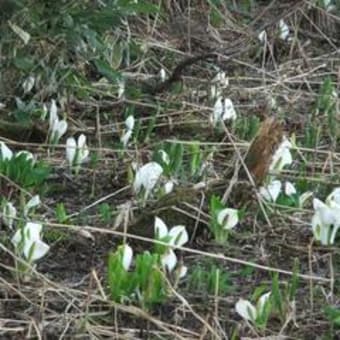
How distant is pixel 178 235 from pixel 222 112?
46.1 inches

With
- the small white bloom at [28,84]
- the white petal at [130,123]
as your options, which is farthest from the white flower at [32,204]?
the small white bloom at [28,84]

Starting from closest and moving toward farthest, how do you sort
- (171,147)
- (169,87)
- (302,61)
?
1. (171,147)
2. (169,87)
3. (302,61)

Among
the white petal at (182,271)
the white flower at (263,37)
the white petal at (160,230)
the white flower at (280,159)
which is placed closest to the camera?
the white petal at (182,271)

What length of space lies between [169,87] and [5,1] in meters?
0.91

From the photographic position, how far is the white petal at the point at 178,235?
2334 mm

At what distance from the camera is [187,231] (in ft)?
8.37

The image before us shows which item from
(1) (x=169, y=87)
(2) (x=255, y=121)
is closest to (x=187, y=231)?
(2) (x=255, y=121)

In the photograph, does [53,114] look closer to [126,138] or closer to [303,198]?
[126,138]

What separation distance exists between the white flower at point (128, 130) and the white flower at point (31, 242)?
35.2 inches

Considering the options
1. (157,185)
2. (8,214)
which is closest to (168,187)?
(157,185)

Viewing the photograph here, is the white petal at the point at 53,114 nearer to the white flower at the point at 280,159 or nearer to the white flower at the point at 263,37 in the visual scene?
the white flower at the point at 280,159

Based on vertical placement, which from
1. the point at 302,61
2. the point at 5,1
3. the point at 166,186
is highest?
the point at 5,1

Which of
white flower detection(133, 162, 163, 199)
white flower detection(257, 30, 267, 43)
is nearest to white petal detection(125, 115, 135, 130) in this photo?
white flower detection(133, 162, 163, 199)

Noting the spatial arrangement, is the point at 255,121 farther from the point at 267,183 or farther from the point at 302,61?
the point at 302,61
